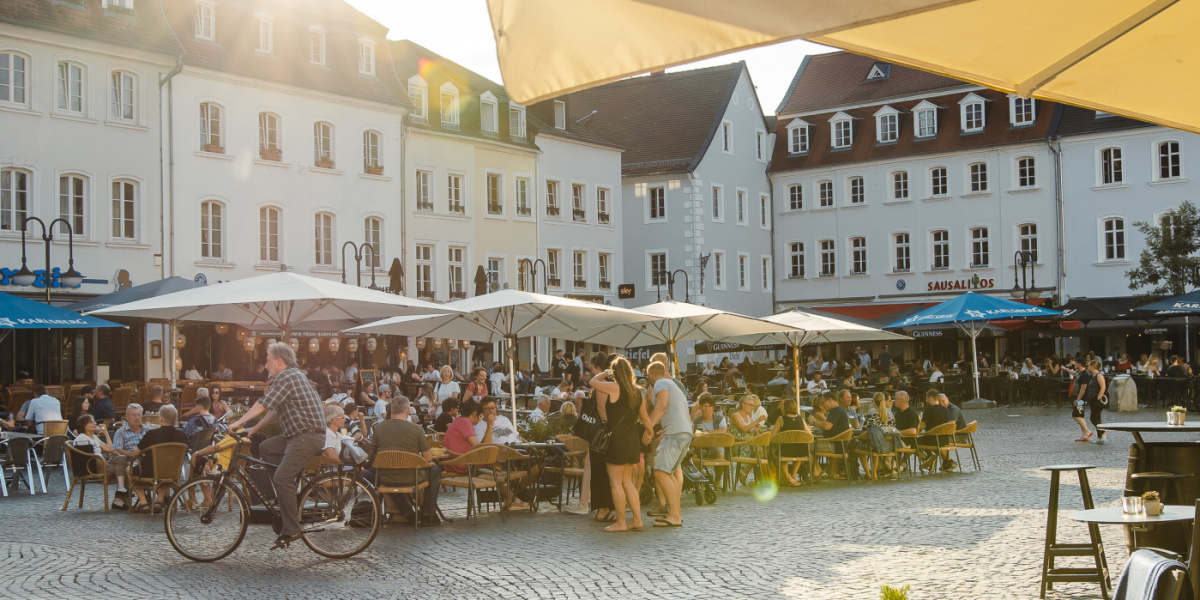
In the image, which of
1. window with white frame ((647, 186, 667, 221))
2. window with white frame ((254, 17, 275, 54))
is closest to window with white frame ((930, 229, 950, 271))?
window with white frame ((647, 186, 667, 221))

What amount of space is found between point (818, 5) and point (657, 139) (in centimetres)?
4901

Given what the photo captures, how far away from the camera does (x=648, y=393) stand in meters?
12.9

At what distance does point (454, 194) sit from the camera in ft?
131

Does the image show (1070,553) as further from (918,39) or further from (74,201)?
(74,201)

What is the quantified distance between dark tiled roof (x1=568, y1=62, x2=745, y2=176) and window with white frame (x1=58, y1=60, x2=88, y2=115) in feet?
77.3

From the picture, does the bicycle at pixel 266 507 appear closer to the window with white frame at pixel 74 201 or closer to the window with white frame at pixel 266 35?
the window with white frame at pixel 74 201

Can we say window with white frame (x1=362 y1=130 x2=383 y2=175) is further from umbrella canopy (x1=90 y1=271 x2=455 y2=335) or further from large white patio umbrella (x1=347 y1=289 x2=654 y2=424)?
umbrella canopy (x1=90 y1=271 x2=455 y2=335)

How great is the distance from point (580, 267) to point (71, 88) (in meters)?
21.0

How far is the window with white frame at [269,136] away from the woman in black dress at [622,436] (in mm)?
24472

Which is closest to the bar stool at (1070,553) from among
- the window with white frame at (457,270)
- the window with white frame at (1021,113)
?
the window with white frame at (457,270)

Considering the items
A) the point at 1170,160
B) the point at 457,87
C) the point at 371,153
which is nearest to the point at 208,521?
the point at 371,153

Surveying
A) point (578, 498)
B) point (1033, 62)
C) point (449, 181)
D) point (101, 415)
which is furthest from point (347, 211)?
point (1033, 62)

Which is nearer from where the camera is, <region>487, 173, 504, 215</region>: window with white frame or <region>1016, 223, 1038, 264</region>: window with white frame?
<region>487, 173, 504, 215</region>: window with white frame

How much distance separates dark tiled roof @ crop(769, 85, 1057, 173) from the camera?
1876 inches
